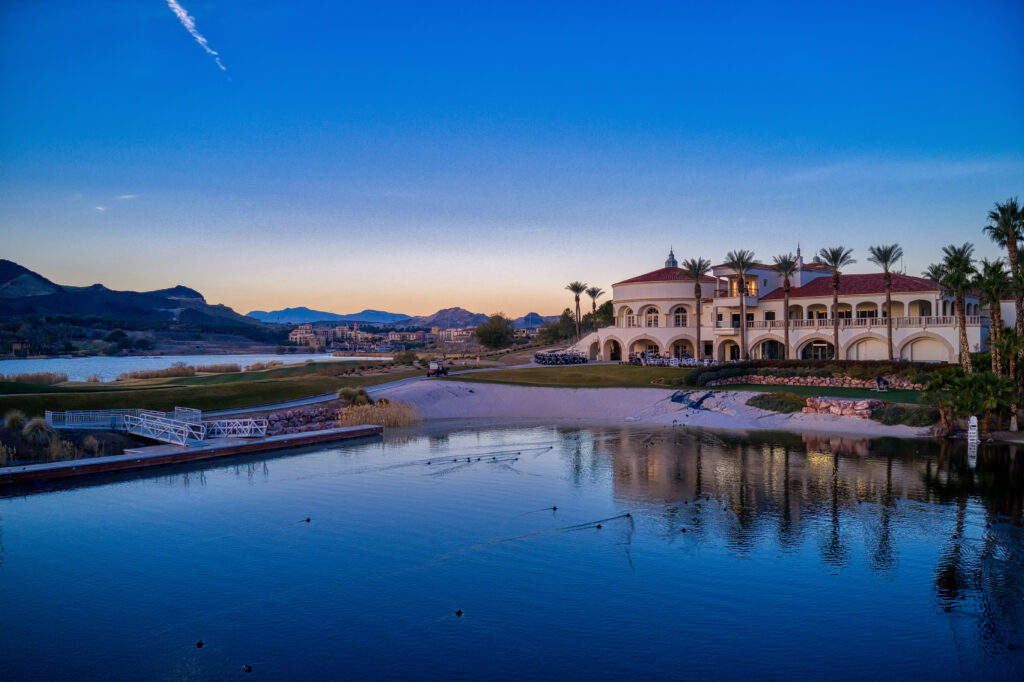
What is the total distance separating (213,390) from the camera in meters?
42.2

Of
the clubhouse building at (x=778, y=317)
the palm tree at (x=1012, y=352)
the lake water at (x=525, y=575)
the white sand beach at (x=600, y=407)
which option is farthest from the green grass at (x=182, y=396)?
the palm tree at (x=1012, y=352)

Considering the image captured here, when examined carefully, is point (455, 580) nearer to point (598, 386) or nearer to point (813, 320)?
point (598, 386)

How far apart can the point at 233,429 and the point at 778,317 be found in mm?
49164

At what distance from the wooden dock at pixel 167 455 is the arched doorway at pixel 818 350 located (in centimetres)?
4117

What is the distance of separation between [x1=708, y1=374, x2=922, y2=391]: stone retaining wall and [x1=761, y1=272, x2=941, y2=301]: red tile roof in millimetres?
17295

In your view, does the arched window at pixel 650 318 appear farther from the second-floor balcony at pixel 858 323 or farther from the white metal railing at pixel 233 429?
the white metal railing at pixel 233 429

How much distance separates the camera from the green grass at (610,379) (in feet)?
140

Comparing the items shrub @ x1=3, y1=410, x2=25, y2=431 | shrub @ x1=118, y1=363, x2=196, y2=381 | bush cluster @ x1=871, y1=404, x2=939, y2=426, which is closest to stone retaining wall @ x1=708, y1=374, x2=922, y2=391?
bush cluster @ x1=871, y1=404, x2=939, y2=426

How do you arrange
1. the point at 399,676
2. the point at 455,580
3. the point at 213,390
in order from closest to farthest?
1. the point at 399,676
2. the point at 455,580
3. the point at 213,390

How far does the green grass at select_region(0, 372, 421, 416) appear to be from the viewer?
33688mm

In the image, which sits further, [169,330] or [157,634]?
[169,330]

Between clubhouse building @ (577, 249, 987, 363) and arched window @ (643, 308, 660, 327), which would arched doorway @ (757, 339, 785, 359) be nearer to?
clubhouse building @ (577, 249, 987, 363)

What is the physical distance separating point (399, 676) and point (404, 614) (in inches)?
91.7

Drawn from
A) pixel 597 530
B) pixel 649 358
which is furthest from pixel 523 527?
pixel 649 358
